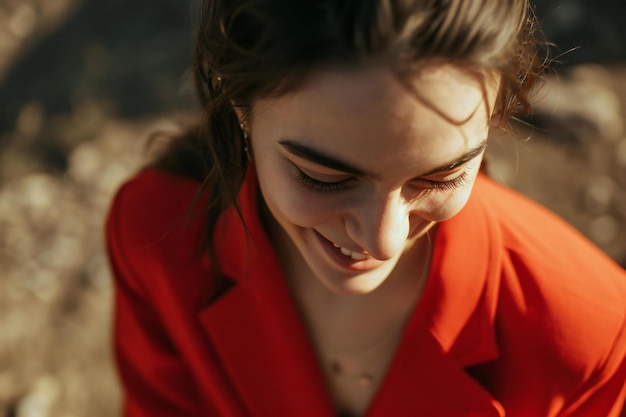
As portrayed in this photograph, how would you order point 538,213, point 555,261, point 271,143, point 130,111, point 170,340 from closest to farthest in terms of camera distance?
1. point 271,143
2. point 555,261
3. point 538,213
4. point 170,340
5. point 130,111

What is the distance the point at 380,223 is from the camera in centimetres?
94

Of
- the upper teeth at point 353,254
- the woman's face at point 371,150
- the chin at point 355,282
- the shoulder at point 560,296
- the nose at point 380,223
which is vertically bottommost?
the shoulder at point 560,296

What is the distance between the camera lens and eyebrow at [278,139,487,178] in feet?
2.89

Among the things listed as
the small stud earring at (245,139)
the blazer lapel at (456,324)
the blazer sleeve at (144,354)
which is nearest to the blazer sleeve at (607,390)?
the blazer lapel at (456,324)

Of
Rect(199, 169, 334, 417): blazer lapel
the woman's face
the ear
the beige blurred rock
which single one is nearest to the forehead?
the woman's face

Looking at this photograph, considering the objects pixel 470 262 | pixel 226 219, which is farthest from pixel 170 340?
pixel 470 262

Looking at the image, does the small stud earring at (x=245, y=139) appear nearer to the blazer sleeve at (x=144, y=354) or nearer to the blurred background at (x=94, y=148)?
the blazer sleeve at (x=144, y=354)

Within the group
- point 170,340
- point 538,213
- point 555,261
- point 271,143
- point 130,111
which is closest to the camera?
point 271,143

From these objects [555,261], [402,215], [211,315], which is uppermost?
[402,215]

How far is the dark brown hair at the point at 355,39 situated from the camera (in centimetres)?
81

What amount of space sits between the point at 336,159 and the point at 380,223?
11cm

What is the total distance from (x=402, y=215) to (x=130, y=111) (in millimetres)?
1996

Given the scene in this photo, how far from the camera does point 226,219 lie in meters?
1.36

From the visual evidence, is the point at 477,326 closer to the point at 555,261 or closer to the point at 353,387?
the point at 555,261
